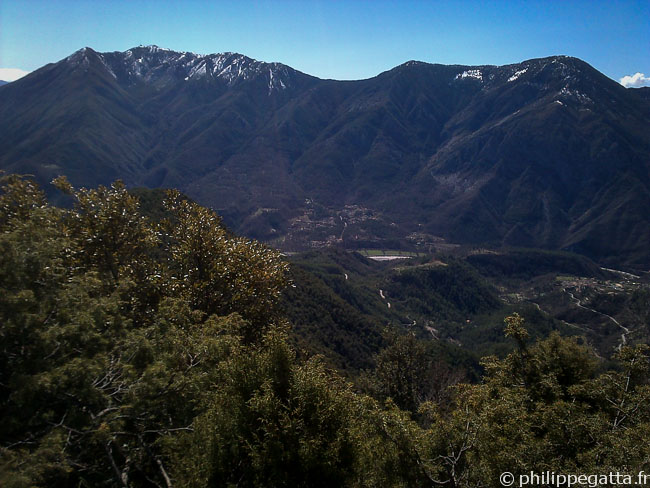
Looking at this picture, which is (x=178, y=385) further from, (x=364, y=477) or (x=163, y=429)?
(x=364, y=477)

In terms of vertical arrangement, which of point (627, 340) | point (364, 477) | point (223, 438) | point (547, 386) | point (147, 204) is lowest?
point (627, 340)

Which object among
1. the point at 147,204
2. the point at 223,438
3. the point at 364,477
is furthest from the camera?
the point at 147,204

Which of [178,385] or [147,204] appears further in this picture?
[147,204]

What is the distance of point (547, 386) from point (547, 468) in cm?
761

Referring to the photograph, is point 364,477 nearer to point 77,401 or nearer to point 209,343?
point 209,343

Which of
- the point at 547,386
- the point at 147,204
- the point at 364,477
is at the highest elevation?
the point at 147,204

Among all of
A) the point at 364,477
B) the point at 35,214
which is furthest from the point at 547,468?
the point at 35,214

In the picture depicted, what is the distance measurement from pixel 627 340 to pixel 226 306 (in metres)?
163

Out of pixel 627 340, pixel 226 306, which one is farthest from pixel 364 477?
pixel 627 340

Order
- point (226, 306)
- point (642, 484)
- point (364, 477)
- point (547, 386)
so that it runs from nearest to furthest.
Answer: point (642, 484) → point (364, 477) → point (547, 386) → point (226, 306)

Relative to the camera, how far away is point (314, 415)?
9688mm

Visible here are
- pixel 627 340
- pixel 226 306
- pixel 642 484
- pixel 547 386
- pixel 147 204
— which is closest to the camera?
pixel 642 484

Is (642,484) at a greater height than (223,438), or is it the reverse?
(223,438)

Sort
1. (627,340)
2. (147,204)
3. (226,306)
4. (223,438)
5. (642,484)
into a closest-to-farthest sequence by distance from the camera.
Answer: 1. (642,484)
2. (223,438)
3. (226,306)
4. (147,204)
5. (627,340)
